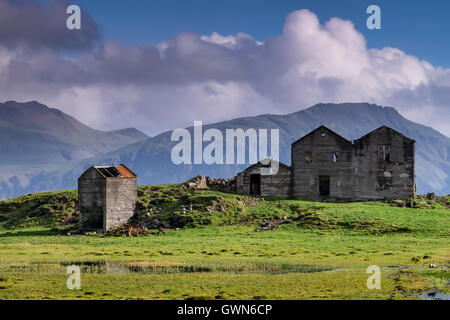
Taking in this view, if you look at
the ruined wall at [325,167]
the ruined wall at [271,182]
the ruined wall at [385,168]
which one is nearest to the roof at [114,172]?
the ruined wall at [271,182]

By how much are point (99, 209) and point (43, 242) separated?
10.0 meters

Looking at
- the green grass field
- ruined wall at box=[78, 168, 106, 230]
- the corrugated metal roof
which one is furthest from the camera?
the corrugated metal roof

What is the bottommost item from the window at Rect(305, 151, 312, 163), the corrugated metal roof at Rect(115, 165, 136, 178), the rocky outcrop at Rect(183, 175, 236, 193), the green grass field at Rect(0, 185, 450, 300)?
the green grass field at Rect(0, 185, 450, 300)

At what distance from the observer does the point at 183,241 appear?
61.4 meters

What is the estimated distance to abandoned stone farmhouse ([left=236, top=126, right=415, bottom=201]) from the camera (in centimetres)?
8256

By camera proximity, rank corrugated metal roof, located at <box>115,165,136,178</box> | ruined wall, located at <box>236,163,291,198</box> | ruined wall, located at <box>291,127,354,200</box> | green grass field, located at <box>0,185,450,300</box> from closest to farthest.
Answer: green grass field, located at <box>0,185,450,300</box> < corrugated metal roof, located at <box>115,165,136,178</box> < ruined wall, located at <box>236,163,291,198</box> < ruined wall, located at <box>291,127,354,200</box>

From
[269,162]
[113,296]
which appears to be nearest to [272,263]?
[113,296]

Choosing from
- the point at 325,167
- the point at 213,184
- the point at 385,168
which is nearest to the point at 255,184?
the point at 213,184

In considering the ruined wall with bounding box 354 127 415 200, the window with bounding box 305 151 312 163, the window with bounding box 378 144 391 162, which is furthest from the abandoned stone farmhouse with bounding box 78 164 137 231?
the window with bounding box 378 144 391 162

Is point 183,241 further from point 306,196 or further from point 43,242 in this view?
point 306,196

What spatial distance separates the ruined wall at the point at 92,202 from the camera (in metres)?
73.2

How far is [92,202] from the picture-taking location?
73.5m

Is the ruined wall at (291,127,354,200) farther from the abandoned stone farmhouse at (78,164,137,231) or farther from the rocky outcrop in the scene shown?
the abandoned stone farmhouse at (78,164,137,231)

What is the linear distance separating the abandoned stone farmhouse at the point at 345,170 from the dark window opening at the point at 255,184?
0.35 metres
